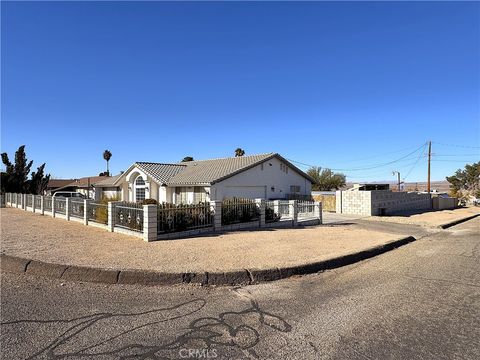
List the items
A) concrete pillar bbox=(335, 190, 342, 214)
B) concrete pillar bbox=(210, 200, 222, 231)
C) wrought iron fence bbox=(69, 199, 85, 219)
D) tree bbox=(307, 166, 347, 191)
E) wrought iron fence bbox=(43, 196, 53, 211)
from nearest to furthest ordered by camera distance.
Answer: concrete pillar bbox=(210, 200, 222, 231) < wrought iron fence bbox=(69, 199, 85, 219) < wrought iron fence bbox=(43, 196, 53, 211) < concrete pillar bbox=(335, 190, 342, 214) < tree bbox=(307, 166, 347, 191)

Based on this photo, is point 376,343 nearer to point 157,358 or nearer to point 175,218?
point 157,358

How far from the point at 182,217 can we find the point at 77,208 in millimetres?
6999

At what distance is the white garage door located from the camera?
25625 millimetres

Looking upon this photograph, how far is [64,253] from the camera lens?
7930 millimetres

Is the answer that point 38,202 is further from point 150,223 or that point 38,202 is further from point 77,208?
point 150,223

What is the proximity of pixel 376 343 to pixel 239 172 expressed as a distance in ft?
73.4

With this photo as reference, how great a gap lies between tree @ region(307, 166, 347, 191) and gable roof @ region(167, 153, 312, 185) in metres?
18.8

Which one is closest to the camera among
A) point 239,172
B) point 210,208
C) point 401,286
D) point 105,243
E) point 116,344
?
point 116,344

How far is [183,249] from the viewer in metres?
8.91

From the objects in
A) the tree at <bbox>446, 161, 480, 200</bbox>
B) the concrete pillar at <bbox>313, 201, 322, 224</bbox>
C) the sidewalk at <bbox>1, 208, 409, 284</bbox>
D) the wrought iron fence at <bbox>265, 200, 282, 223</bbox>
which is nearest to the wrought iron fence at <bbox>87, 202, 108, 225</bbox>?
the sidewalk at <bbox>1, 208, 409, 284</bbox>

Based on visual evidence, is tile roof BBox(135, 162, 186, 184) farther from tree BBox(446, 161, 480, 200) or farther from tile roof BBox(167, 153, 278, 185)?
tree BBox(446, 161, 480, 200)

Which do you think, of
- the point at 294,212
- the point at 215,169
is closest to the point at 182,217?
the point at 294,212

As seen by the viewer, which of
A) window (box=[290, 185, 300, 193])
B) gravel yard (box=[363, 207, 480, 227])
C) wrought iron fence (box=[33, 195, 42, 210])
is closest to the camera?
gravel yard (box=[363, 207, 480, 227])

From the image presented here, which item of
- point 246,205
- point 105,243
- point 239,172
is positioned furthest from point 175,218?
point 239,172
